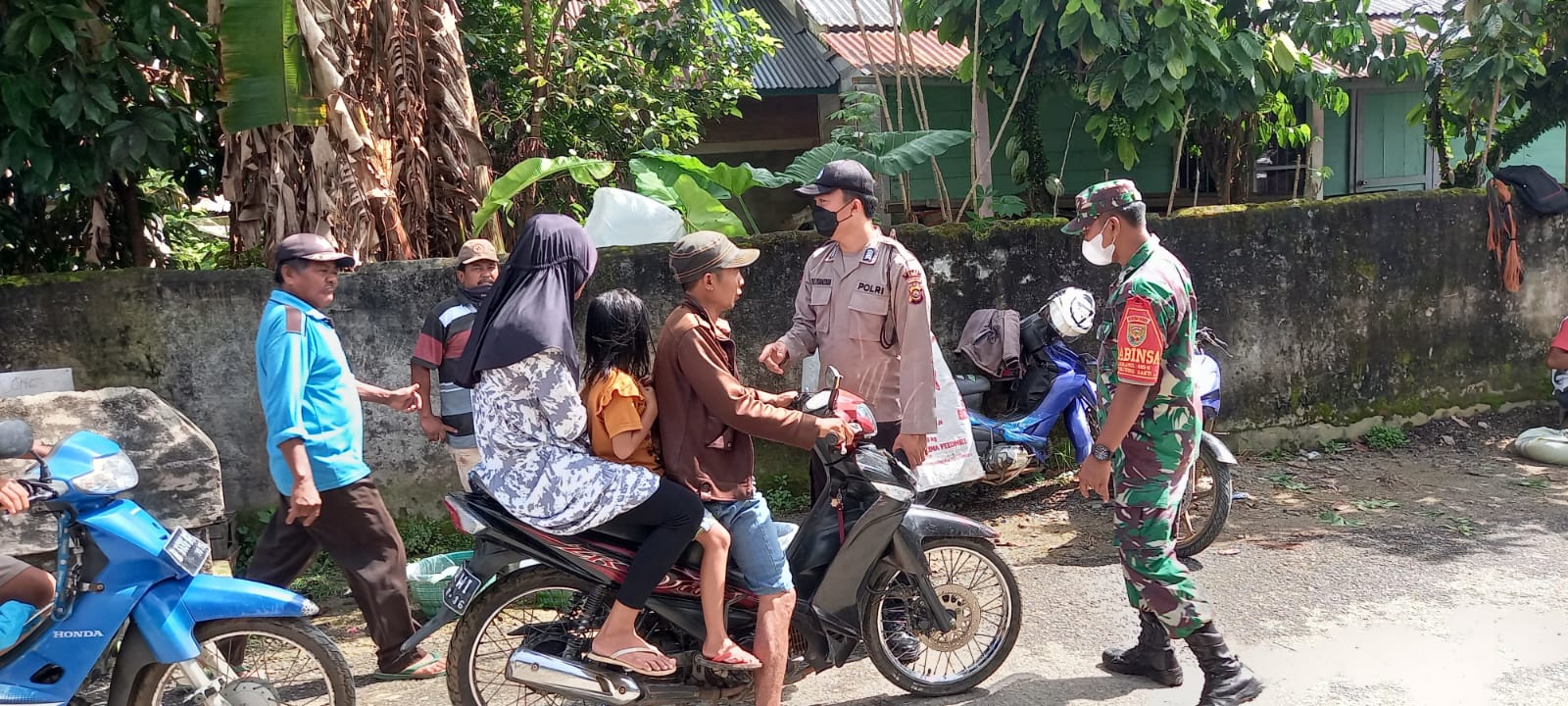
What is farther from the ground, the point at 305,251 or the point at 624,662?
the point at 305,251

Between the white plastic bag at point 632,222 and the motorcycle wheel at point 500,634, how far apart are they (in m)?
2.66

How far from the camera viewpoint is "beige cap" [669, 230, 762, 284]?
3.53m

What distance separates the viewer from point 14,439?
9.78ft

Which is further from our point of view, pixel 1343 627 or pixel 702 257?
pixel 1343 627

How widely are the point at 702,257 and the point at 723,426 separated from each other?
513 millimetres

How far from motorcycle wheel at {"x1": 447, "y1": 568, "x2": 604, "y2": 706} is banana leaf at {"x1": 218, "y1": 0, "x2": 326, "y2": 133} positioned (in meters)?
2.92

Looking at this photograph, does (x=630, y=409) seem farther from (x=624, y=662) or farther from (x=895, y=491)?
(x=895, y=491)

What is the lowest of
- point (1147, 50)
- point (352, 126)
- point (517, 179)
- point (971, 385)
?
point (971, 385)

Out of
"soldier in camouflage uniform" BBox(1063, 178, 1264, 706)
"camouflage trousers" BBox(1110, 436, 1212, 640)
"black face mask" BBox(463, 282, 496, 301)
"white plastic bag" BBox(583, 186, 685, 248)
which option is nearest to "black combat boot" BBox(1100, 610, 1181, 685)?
"soldier in camouflage uniform" BBox(1063, 178, 1264, 706)

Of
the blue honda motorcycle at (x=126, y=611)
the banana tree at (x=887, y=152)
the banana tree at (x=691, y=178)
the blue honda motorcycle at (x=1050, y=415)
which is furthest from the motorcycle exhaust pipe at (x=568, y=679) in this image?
the banana tree at (x=887, y=152)

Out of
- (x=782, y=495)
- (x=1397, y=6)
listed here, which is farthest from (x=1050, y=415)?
(x=1397, y=6)

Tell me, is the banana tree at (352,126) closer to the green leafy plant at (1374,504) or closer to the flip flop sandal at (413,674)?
the flip flop sandal at (413,674)

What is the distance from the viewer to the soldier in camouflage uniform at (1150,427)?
12.4 feet

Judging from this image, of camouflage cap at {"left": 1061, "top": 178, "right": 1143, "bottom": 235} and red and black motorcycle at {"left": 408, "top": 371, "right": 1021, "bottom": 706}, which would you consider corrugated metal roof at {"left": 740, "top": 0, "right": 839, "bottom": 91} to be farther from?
red and black motorcycle at {"left": 408, "top": 371, "right": 1021, "bottom": 706}
